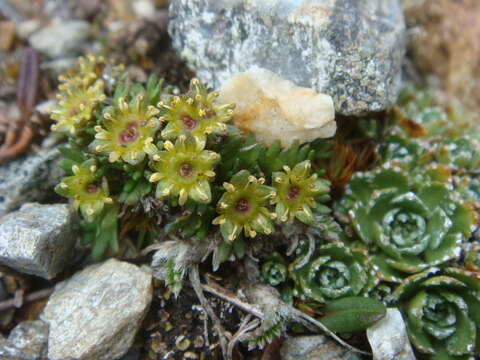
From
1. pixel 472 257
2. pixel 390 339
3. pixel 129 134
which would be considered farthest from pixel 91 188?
pixel 472 257

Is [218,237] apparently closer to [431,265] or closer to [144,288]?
[144,288]

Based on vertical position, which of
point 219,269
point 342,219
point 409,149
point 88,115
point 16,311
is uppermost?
point 88,115

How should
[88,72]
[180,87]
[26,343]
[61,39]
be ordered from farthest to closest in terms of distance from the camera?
[61,39] < [180,87] < [88,72] < [26,343]

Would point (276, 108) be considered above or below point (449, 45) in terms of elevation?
below

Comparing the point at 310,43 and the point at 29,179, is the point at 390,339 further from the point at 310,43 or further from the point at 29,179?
the point at 29,179

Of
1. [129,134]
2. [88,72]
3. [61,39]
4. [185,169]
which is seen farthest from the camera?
[61,39]

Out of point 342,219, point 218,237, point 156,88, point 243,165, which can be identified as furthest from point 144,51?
point 342,219

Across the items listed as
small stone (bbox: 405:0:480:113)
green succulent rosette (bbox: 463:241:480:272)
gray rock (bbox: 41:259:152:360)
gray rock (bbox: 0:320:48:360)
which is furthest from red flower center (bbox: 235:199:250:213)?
small stone (bbox: 405:0:480:113)
